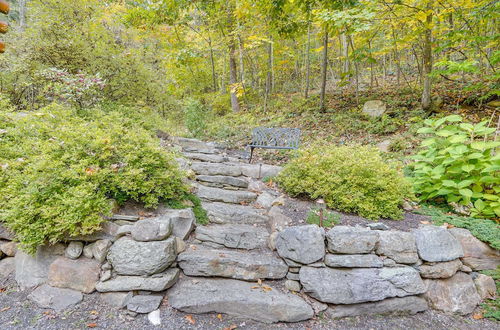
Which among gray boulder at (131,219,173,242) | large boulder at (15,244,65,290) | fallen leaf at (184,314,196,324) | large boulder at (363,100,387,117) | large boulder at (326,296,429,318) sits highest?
large boulder at (363,100,387,117)

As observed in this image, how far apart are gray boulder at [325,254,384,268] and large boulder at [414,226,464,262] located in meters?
0.47

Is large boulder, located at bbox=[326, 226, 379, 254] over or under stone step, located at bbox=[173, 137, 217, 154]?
under

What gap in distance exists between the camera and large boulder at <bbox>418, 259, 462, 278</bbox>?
7.92 feet

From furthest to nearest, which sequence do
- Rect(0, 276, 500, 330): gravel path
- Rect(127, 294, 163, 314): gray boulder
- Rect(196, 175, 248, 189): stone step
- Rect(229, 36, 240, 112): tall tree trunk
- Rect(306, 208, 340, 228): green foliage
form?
Rect(229, 36, 240, 112): tall tree trunk
Rect(196, 175, 248, 189): stone step
Rect(306, 208, 340, 228): green foliage
Rect(127, 294, 163, 314): gray boulder
Rect(0, 276, 500, 330): gravel path

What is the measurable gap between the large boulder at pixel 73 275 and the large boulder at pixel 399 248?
2779 mm

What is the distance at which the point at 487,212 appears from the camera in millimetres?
2641

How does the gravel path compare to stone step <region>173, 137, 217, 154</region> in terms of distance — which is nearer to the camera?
the gravel path

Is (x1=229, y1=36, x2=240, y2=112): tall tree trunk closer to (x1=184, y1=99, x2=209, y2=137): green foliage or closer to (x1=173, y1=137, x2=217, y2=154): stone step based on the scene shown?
(x1=184, y1=99, x2=209, y2=137): green foliage

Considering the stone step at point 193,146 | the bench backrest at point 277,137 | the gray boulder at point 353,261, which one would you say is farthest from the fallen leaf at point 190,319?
the stone step at point 193,146

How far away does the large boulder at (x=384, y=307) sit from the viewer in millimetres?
2268

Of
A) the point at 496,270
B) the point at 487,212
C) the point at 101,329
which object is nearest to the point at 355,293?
the point at 496,270

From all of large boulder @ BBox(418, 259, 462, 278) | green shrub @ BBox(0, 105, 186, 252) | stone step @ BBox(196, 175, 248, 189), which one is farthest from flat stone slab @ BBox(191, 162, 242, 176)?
large boulder @ BBox(418, 259, 462, 278)

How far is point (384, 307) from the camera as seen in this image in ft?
7.64

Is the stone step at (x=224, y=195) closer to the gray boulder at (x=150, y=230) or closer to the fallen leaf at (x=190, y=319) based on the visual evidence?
the gray boulder at (x=150, y=230)
